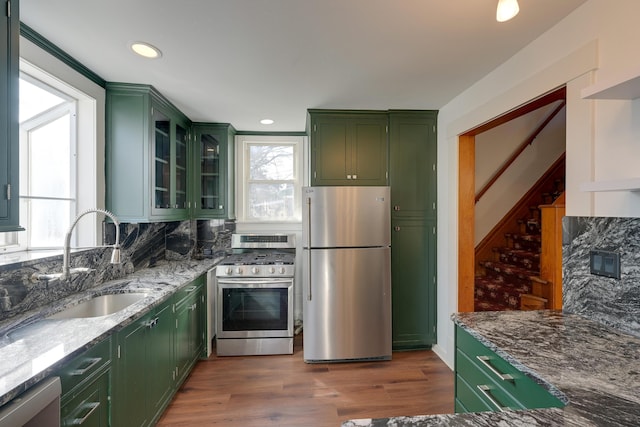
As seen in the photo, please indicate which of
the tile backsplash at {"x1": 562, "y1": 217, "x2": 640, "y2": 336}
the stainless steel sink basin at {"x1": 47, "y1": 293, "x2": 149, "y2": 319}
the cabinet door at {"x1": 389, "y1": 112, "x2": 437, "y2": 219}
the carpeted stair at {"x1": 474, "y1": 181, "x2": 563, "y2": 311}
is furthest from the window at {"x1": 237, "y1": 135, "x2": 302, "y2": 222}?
the tile backsplash at {"x1": 562, "y1": 217, "x2": 640, "y2": 336}

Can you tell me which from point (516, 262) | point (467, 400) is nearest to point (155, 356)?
→ point (467, 400)

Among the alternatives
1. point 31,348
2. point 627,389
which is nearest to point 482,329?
point 627,389

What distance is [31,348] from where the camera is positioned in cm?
116

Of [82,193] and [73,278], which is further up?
[82,193]

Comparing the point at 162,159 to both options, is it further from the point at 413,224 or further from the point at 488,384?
the point at 488,384

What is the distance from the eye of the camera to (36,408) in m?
0.95

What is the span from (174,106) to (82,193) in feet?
3.74

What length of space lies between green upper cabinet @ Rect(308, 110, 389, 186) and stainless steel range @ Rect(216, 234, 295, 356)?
3.40ft

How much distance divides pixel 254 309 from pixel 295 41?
236cm

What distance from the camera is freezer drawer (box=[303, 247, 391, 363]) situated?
2.71 metres

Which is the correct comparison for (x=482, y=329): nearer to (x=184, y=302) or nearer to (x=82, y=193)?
(x=184, y=302)

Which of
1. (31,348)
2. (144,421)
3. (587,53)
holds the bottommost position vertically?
(144,421)

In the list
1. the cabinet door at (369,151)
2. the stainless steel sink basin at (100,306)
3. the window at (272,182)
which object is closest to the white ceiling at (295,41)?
the cabinet door at (369,151)

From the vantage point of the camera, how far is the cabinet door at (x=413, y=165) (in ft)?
9.71
